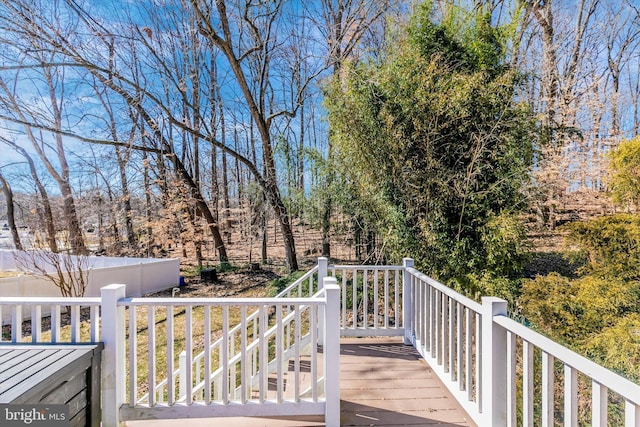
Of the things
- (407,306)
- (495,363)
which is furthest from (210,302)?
(407,306)

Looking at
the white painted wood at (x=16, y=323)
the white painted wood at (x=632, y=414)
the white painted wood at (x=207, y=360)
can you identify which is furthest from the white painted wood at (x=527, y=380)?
the white painted wood at (x=16, y=323)

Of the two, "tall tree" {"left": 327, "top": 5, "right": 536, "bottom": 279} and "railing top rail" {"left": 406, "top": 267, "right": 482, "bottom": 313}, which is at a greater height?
"tall tree" {"left": 327, "top": 5, "right": 536, "bottom": 279}

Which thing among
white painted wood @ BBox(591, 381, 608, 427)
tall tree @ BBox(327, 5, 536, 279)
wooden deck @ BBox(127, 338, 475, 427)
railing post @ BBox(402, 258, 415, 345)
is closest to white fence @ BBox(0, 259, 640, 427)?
white painted wood @ BBox(591, 381, 608, 427)

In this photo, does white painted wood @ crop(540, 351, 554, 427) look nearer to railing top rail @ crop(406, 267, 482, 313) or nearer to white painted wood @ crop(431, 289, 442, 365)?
railing top rail @ crop(406, 267, 482, 313)

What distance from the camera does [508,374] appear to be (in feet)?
5.16

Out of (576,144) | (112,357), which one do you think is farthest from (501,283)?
(112,357)

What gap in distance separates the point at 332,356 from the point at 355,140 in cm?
316

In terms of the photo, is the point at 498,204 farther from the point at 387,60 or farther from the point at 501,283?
the point at 387,60

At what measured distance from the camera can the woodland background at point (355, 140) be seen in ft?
12.6

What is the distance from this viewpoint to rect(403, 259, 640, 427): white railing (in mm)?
1041

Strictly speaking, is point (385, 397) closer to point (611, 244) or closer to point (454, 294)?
point (454, 294)

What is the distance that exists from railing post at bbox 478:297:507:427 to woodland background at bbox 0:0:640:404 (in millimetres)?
1971

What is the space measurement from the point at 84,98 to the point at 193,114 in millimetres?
2662

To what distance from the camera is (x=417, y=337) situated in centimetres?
307
